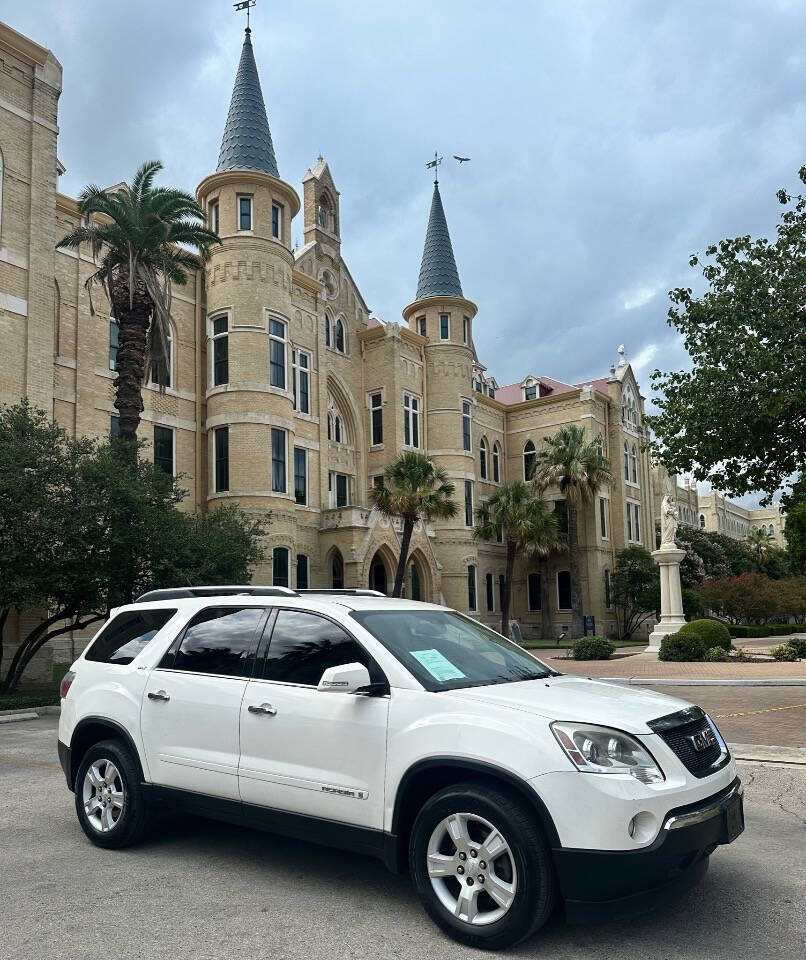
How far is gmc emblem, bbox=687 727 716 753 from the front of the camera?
453cm

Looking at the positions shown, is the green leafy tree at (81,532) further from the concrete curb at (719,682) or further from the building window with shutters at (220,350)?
the building window with shutters at (220,350)

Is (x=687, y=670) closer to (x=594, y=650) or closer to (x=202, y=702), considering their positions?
(x=594, y=650)

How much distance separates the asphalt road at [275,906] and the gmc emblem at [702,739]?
2.85ft

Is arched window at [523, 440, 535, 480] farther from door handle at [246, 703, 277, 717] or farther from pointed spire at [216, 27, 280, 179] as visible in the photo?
door handle at [246, 703, 277, 717]

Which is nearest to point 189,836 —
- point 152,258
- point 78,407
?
point 152,258

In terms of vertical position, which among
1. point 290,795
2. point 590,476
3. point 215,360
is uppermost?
point 215,360

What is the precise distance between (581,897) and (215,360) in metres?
30.1

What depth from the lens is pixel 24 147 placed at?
81.9ft

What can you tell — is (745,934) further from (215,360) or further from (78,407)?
(215,360)

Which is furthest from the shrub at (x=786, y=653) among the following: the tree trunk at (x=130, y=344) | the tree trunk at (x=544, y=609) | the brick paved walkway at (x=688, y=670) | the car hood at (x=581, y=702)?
the car hood at (x=581, y=702)

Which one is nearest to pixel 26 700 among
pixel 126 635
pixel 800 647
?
pixel 126 635

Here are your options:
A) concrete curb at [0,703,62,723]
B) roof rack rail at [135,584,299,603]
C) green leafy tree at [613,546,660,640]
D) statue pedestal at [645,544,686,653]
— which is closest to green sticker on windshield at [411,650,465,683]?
roof rack rail at [135,584,299,603]

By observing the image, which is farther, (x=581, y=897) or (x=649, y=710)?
(x=649, y=710)

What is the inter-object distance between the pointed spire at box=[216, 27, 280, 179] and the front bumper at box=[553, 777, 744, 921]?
32390 millimetres
